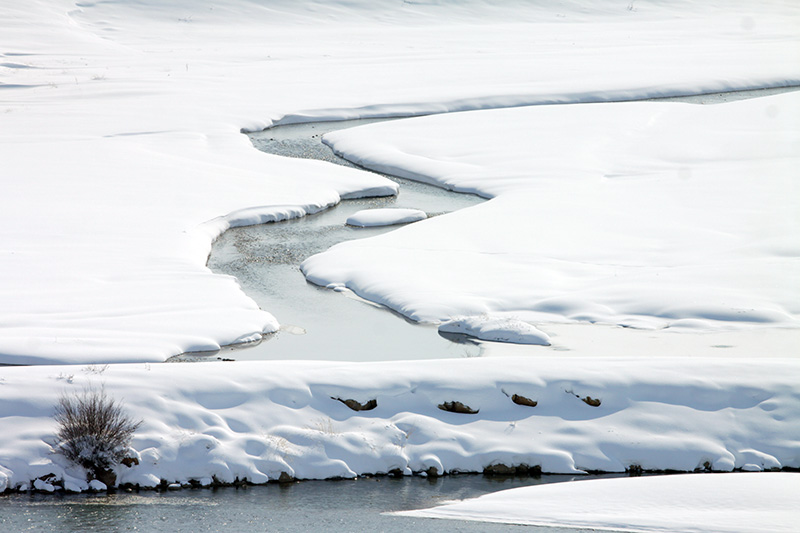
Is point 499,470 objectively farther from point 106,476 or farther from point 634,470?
point 106,476

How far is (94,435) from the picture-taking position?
8.33m

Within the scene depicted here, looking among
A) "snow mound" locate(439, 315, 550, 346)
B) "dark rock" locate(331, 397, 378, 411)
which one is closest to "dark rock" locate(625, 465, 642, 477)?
"snow mound" locate(439, 315, 550, 346)

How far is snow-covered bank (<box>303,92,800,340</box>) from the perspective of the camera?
12.6 m

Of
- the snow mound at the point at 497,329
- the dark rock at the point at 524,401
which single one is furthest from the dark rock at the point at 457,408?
the snow mound at the point at 497,329

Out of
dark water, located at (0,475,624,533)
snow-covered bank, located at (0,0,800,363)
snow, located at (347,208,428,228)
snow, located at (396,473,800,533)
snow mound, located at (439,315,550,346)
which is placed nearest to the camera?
snow, located at (396,473,800,533)

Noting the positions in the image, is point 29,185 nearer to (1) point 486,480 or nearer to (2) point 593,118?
(1) point 486,480

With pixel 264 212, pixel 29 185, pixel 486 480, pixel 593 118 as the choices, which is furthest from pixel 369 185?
pixel 486 480

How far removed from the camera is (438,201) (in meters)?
19.0

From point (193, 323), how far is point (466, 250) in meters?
5.29

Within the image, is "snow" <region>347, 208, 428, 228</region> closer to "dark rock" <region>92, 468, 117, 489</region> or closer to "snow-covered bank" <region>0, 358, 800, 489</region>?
"snow-covered bank" <region>0, 358, 800, 489</region>

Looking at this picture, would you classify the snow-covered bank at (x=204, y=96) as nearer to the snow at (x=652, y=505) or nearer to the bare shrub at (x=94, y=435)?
the bare shrub at (x=94, y=435)

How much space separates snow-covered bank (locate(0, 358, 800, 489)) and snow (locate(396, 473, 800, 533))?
2.45ft

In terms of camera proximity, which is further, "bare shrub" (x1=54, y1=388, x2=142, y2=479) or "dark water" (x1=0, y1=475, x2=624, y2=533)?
"bare shrub" (x1=54, y1=388, x2=142, y2=479)

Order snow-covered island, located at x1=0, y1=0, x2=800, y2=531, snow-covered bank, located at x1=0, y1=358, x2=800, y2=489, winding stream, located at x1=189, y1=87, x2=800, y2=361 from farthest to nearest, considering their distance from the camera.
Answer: winding stream, located at x1=189, y1=87, x2=800, y2=361 < snow-covered island, located at x1=0, y1=0, x2=800, y2=531 < snow-covered bank, located at x1=0, y1=358, x2=800, y2=489
